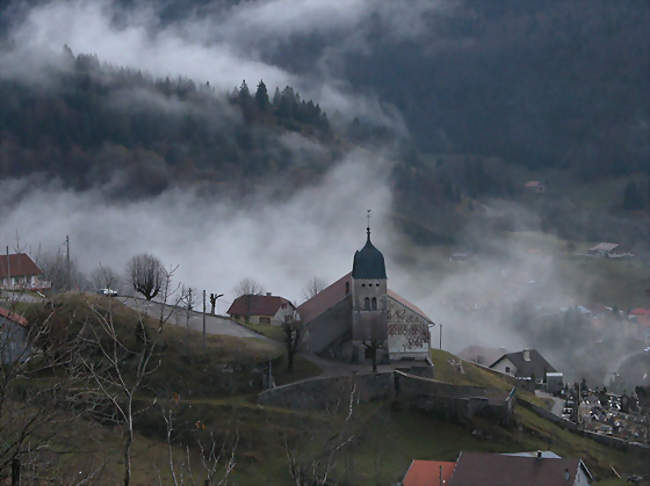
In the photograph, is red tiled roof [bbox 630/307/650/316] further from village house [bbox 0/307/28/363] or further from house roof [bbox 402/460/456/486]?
village house [bbox 0/307/28/363]

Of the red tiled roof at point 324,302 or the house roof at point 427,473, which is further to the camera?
the red tiled roof at point 324,302

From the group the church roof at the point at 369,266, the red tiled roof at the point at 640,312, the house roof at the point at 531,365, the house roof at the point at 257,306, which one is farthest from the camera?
the red tiled roof at the point at 640,312

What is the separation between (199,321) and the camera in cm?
5881

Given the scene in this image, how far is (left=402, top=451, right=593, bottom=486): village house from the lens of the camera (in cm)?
3997

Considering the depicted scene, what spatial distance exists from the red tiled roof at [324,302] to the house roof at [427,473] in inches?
665

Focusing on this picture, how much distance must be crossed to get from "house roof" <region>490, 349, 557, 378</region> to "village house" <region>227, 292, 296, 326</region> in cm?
2171

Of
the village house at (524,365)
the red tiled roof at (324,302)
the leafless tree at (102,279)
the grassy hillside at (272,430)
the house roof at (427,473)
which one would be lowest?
the house roof at (427,473)

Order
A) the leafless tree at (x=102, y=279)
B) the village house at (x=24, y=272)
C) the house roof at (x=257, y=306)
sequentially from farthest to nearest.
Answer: the leafless tree at (x=102, y=279) → the house roof at (x=257, y=306) → the village house at (x=24, y=272)

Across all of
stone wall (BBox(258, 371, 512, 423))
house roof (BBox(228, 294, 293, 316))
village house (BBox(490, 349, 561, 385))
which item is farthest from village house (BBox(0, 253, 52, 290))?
village house (BBox(490, 349, 561, 385))

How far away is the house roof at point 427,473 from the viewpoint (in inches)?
1630

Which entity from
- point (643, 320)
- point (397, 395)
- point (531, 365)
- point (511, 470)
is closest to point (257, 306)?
point (397, 395)

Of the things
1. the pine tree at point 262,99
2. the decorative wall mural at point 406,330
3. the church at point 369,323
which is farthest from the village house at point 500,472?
the pine tree at point 262,99

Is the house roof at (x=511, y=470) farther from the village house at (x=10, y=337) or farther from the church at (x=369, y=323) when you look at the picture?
the village house at (x=10, y=337)

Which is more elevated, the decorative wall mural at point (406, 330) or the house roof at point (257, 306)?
the house roof at point (257, 306)
